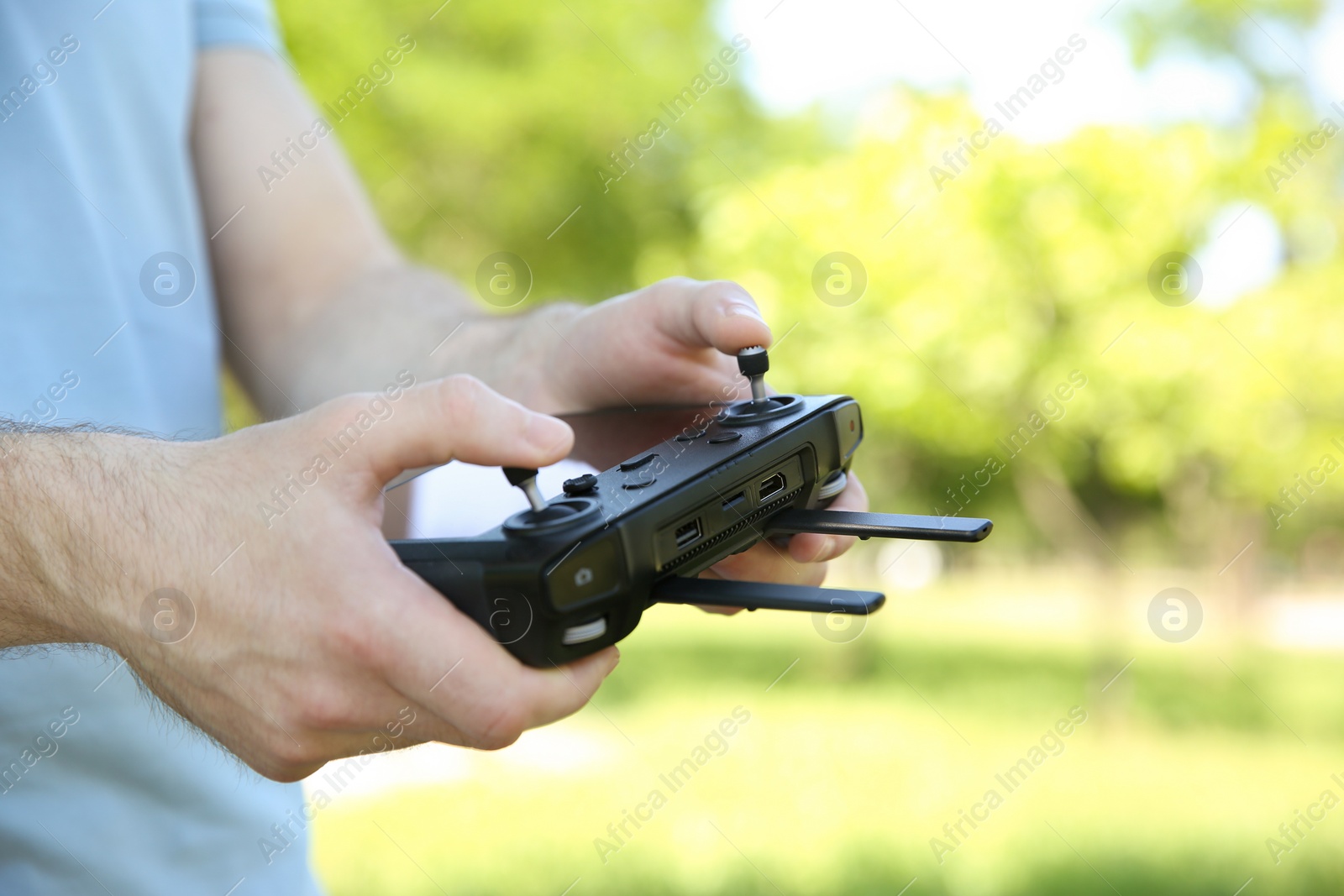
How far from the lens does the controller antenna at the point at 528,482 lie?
0.99 m

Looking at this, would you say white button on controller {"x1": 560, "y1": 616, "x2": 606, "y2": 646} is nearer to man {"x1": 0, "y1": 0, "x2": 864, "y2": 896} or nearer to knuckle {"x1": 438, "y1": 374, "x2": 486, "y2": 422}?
man {"x1": 0, "y1": 0, "x2": 864, "y2": 896}

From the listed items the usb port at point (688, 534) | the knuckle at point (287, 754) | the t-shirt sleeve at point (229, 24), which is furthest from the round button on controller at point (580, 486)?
the t-shirt sleeve at point (229, 24)

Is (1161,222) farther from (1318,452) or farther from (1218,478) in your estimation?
(1218,478)

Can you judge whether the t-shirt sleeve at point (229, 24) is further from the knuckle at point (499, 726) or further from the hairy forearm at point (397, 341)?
the knuckle at point (499, 726)

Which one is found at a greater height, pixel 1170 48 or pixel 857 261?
pixel 1170 48

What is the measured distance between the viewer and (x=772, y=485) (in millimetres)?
1170

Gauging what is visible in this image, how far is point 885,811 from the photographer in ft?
18.7

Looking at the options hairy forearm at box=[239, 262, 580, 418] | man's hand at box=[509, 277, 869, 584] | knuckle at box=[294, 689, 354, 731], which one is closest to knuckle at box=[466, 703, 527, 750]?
knuckle at box=[294, 689, 354, 731]

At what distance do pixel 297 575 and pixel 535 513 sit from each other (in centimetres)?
22

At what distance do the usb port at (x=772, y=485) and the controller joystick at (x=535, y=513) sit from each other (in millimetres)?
224

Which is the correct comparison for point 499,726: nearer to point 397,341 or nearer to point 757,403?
point 757,403

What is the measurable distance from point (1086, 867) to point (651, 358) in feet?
14.7

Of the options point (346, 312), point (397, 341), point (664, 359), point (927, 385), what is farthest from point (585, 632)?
point (927, 385)

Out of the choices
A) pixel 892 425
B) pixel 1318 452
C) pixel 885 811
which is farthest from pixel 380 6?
pixel 1318 452
